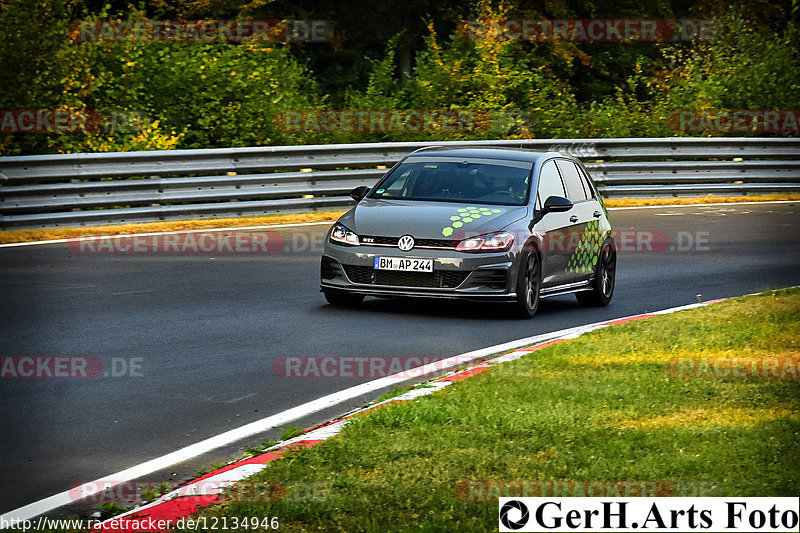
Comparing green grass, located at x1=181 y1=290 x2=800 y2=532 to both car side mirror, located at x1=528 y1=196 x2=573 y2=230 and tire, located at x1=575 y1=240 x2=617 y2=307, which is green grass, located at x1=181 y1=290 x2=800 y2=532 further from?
tire, located at x1=575 y1=240 x2=617 y2=307

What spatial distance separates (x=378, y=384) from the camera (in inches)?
375

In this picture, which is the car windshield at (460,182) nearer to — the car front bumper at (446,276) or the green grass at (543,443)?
the car front bumper at (446,276)

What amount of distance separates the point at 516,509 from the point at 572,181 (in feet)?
29.6

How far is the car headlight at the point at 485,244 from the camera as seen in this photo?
12.5m

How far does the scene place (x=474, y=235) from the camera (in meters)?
12.6

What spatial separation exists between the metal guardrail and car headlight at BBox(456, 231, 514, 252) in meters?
8.29

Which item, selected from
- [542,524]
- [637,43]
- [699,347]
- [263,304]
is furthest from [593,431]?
[637,43]

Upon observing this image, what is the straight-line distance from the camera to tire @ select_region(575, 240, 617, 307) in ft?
46.6

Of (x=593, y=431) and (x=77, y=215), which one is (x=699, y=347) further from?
(x=77, y=215)

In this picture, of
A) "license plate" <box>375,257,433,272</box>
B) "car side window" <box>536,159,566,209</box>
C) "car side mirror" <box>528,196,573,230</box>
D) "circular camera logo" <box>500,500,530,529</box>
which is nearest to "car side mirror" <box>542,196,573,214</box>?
"car side mirror" <box>528,196,573,230</box>

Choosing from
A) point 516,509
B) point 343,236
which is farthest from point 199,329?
point 516,509

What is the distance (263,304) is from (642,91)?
32522mm

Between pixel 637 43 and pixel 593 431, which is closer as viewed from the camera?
pixel 593 431

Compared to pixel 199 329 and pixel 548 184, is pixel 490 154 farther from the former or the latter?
pixel 199 329
